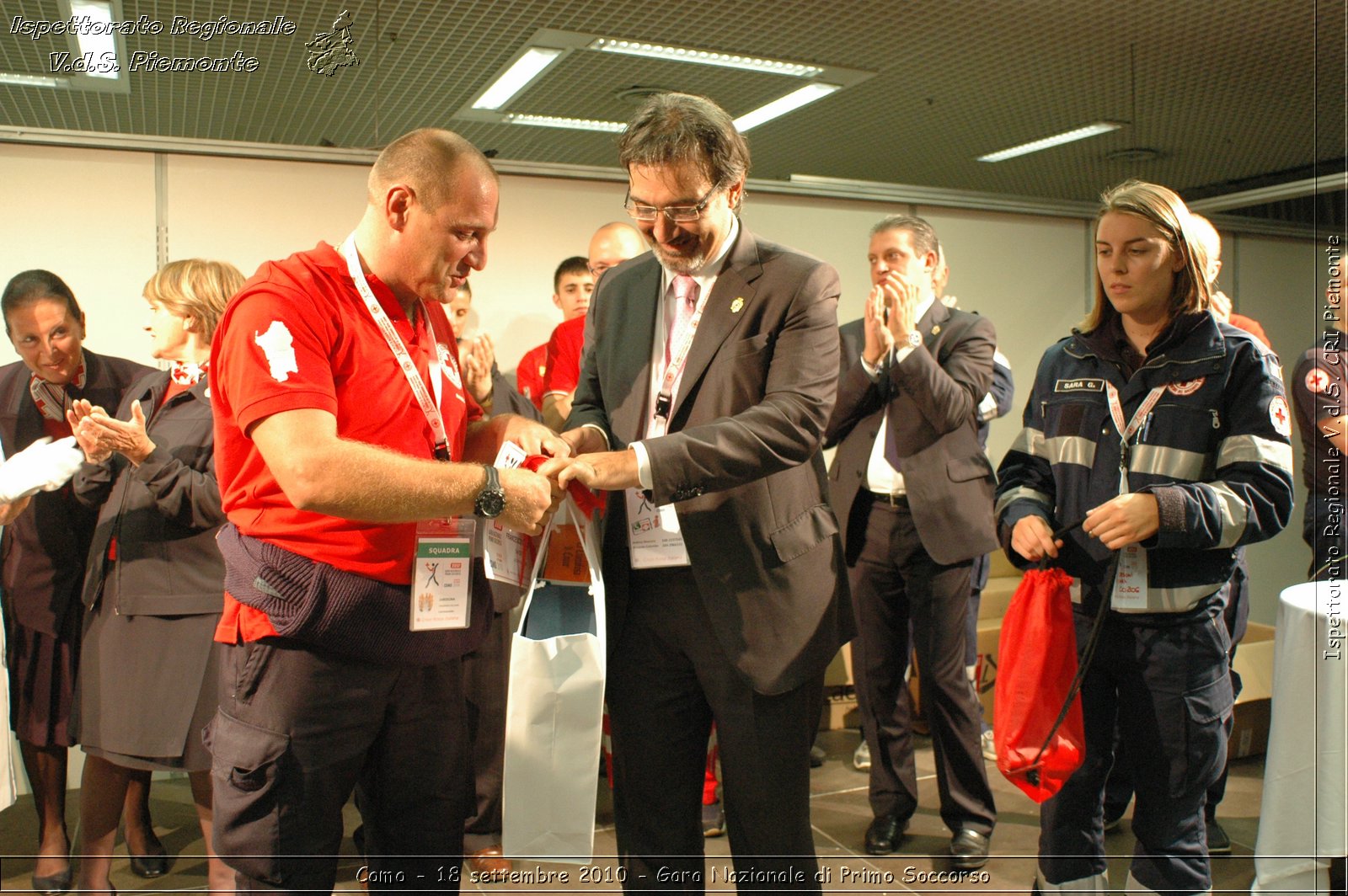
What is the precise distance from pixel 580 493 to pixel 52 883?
2343mm

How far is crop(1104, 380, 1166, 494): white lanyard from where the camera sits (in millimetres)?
2117

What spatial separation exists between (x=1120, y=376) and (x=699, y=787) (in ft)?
4.18

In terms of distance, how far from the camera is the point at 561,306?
3.93 metres

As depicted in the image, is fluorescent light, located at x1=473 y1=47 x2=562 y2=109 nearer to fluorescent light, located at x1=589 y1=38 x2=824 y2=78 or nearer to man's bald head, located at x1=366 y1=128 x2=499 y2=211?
fluorescent light, located at x1=589 y1=38 x2=824 y2=78

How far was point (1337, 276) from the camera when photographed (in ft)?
11.2

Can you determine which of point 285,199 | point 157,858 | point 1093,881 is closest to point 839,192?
point 285,199

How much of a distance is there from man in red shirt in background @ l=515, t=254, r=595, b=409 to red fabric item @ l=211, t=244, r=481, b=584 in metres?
2.06

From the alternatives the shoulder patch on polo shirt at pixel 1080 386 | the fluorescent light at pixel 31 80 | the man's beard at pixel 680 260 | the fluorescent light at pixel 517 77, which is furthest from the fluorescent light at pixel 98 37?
the shoulder patch on polo shirt at pixel 1080 386

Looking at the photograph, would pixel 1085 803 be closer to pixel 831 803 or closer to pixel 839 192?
pixel 831 803

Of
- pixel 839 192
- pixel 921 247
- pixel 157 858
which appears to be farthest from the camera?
pixel 839 192

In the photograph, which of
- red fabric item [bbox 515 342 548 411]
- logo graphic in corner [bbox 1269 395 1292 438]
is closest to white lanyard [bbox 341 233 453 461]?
logo graphic in corner [bbox 1269 395 1292 438]

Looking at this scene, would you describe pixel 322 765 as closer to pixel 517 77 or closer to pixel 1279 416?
pixel 1279 416

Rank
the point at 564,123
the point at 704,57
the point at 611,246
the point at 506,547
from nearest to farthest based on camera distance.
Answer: the point at 506,547, the point at 611,246, the point at 704,57, the point at 564,123

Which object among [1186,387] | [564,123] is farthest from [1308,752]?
[564,123]
